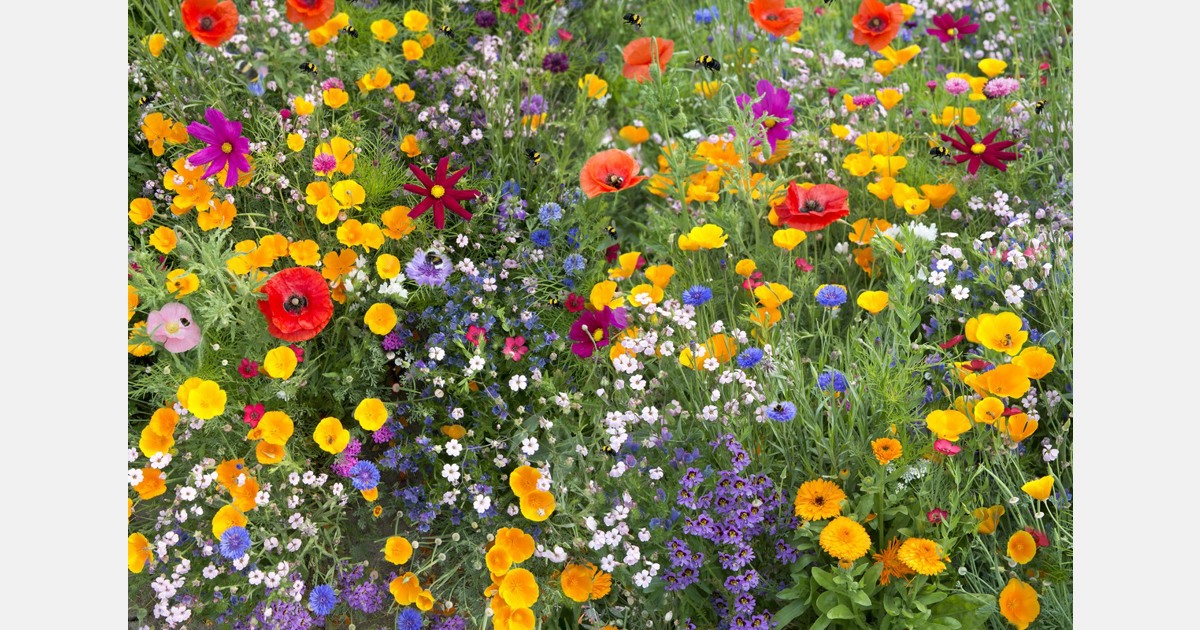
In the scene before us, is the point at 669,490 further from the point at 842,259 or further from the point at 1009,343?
the point at 842,259

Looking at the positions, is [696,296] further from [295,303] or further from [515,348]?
[295,303]

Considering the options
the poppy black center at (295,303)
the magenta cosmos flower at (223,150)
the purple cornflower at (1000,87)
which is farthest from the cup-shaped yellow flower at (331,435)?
the purple cornflower at (1000,87)

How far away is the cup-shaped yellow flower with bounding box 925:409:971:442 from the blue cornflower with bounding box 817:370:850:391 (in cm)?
18

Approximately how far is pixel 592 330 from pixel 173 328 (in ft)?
2.77

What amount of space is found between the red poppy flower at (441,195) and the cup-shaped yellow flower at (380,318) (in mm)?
213

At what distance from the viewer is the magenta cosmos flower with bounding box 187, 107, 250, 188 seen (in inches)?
82.2

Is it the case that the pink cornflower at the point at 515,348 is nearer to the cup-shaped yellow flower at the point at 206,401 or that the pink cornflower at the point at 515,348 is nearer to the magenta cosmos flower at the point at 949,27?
the cup-shaped yellow flower at the point at 206,401

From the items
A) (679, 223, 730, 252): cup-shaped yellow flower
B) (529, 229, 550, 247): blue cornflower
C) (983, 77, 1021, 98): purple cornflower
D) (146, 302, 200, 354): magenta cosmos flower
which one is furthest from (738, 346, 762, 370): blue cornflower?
(983, 77, 1021, 98): purple cornflower

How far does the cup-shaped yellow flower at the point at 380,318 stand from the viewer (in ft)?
6.81

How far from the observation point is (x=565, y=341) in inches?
84.7

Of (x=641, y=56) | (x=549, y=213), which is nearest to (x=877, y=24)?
(x=641, y=56)

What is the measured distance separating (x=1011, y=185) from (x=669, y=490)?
1.31m

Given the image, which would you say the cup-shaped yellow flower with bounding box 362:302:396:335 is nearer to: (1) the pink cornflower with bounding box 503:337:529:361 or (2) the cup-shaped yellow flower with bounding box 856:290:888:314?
(1) the pink cornflower with bounding box 503:337:529:361

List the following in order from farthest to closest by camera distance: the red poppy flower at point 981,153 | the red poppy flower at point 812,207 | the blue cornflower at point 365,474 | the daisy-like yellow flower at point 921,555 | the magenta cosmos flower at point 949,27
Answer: the magenta cosmos flower at point 949,27
the red poppy flower at point 981,153
the red poppy flower at point 812,207
the blue cornflower at point 365,474
the daisy-like yellow flower at point 921,555
